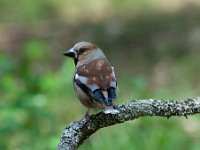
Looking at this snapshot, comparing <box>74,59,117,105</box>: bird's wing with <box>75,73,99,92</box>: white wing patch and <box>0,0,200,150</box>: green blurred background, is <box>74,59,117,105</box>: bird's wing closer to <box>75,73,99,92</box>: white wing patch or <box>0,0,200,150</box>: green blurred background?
<box>75,73,99,92</box>: white wing patch

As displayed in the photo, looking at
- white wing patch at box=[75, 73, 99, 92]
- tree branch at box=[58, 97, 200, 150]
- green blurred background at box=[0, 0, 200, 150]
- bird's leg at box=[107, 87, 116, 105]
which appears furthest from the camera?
green blurred background at box=[0, 0, 200, 150]

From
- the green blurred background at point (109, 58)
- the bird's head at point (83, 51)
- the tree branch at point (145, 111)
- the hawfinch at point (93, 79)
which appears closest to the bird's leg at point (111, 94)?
the hawfinch at point (93, 79)

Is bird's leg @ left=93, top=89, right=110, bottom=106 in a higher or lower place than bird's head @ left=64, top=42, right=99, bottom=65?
lower

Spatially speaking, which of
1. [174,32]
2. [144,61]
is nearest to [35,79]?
[144,61]

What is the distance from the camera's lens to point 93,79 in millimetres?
3934

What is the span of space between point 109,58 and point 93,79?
5.16m

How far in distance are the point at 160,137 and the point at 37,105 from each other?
40.2 inches

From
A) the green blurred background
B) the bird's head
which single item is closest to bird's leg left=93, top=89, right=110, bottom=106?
the bird's head

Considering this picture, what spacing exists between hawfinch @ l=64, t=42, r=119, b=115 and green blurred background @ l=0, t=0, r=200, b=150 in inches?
40.6

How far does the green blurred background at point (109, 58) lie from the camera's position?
609 cm

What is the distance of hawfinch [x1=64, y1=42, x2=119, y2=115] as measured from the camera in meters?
3.72

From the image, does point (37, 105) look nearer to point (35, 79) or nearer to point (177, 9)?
point (35, 79)

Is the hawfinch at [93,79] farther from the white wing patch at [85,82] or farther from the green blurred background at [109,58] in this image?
the green blurred background at [109,58]

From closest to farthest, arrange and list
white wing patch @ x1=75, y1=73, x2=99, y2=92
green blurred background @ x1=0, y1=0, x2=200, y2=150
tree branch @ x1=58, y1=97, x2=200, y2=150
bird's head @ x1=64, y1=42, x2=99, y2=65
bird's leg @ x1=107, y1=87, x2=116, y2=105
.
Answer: tree branch @ x1=58, y1=97, x2=200, y2=150, bird's leg @ x1=107, y1=87, x2=116, y2=105, white wing patch @ x1=75, y1=73, x2=99, y2=92, bird's head @ x1=64, y1=42, x2=99, y2=65, green blurred background @ x1=0, y1=0, x2=200, y2=150
